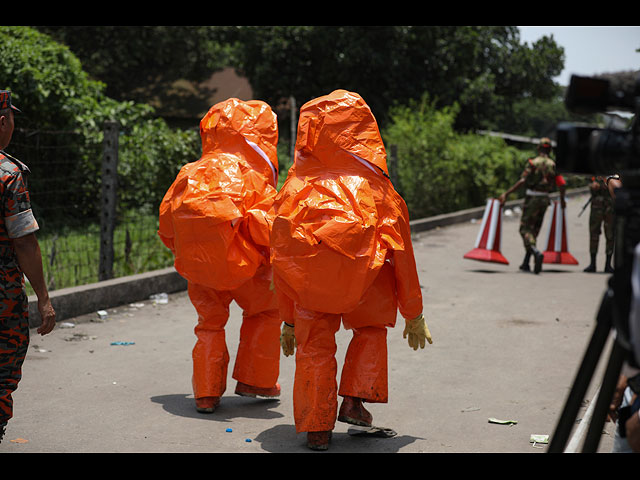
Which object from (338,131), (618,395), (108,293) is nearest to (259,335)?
(338,131)

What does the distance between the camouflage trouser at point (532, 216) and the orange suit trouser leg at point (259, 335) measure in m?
7.37

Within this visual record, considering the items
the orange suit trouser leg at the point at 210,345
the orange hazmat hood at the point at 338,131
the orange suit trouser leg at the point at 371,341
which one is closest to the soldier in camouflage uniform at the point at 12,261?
the orange suit trouser leg at the point at 210,345

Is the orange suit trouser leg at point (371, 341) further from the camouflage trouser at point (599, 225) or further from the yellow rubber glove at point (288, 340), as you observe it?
the camouflage trouser at point (599, 225)

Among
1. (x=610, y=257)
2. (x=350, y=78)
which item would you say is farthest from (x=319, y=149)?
(x=350, y=78)

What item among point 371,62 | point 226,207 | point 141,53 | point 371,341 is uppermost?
point 141,53

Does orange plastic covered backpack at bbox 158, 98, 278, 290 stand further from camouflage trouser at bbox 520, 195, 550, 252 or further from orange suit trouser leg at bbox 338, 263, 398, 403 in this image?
camouflage trouser at bbox 520, 195, 550, 252

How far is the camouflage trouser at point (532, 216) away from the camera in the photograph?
40.3 feet

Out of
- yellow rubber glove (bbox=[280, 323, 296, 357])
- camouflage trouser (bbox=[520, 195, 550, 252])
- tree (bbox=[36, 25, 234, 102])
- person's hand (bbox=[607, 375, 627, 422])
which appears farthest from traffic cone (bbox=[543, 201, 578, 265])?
tree (bbox=[36, 25, 234, 102])

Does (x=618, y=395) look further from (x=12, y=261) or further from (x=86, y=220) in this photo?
(x=86, y=220)

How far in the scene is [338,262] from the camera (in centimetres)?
446

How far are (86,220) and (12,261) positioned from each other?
6575 mm

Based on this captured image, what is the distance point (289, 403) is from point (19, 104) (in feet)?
33.0

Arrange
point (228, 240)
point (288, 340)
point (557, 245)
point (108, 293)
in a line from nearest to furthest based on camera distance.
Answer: point (288, 340), point (228, 240), point (108, 293), point (557, 245)

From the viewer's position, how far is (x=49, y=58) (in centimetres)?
1457
